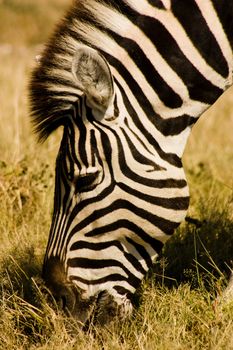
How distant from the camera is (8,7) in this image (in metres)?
32.8

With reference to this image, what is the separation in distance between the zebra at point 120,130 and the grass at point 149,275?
0.86 feet

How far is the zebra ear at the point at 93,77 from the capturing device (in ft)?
10.2

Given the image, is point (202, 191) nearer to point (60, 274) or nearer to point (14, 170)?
point (14, 170)

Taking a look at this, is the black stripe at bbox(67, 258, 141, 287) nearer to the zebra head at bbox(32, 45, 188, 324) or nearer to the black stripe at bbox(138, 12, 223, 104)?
the zebra head at bbox(32, 45, 188, 324)

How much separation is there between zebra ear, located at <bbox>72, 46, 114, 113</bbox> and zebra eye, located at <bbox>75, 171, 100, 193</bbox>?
1.07 ft

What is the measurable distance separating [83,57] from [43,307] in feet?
4.69

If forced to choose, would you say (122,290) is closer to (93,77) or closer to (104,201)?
(104,201)

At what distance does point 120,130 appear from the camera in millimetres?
3311

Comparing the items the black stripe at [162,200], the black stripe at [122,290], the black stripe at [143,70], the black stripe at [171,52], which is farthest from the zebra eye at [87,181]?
the black stripe at [171,52]

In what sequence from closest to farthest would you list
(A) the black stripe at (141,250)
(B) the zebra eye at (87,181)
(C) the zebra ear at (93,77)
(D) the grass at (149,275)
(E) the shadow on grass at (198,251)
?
1. (C) the zebra ear at (93,77)
2. (B) the zebra eye at (87,181)
3. (A) the black stripe at (141,250)
4. (D) the grass at (149,275)
5. (E) the shadow on grass at (198,251)

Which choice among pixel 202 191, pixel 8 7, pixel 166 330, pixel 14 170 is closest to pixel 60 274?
pixel 166 330

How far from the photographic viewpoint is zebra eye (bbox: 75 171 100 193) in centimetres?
330

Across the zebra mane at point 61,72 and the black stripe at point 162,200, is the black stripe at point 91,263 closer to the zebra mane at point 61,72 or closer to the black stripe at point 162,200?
the black stripe at point 162,200

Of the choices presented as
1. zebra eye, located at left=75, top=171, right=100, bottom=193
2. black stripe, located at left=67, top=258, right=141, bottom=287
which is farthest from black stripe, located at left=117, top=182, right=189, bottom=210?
black stripe, located at left=67, top=258, right=141, bottom=287
